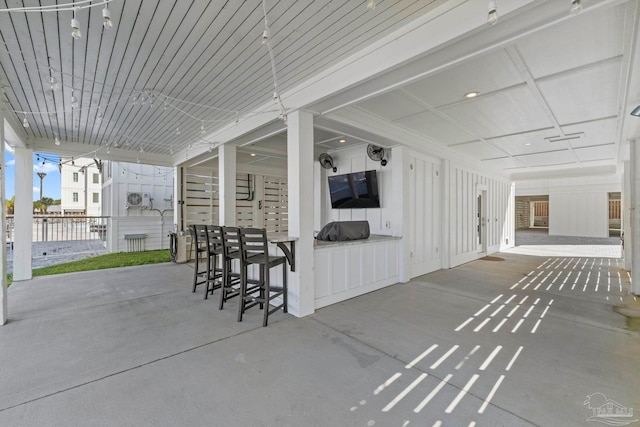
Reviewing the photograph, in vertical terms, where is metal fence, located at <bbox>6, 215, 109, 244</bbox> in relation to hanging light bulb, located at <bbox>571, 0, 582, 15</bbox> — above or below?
below

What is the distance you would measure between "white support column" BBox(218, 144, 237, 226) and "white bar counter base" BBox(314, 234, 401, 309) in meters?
1.91

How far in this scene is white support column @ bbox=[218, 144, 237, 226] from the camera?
16.1 feet

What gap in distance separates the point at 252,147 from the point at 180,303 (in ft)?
10.2

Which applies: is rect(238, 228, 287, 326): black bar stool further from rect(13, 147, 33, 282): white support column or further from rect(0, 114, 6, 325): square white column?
rect(13, 147, 33, 282): white support column

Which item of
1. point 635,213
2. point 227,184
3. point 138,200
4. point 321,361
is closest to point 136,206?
point 138,200

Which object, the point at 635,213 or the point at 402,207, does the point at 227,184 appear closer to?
the point at 402,207

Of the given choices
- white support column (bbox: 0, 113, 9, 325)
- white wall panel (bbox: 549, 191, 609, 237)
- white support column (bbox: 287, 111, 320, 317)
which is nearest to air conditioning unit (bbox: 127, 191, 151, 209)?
white support column (bbox: 0, 113, 9, 325)

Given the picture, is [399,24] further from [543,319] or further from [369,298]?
[543,319]

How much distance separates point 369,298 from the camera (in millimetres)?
3910

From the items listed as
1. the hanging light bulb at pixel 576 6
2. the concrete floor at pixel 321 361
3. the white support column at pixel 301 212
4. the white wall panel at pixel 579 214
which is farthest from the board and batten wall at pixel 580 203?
the hanging light bulb at pixel 576 6

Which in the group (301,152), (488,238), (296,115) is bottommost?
(488,238)

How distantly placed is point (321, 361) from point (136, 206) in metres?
9.28

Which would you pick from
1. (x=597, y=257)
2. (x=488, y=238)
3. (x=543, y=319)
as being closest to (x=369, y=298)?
(x=543, y=319)

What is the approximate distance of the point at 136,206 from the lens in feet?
29.7
